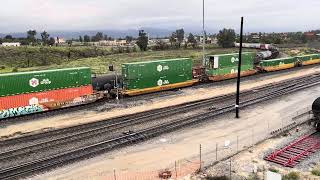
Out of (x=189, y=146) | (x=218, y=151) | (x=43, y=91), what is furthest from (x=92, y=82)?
(x=218, y=151)

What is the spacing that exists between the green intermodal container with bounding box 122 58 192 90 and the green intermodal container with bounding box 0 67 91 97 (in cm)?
537

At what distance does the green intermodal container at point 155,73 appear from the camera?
43278 mm

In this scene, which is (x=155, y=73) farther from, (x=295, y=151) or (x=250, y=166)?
(x=250, y=166)

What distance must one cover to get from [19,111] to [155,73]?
17.2 meters

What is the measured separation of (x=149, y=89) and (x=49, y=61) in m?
58.4

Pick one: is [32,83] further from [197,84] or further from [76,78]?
[197,84]

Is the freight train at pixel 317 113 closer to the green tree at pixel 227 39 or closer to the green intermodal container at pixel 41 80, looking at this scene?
the green intermodal container at pixel 41 80

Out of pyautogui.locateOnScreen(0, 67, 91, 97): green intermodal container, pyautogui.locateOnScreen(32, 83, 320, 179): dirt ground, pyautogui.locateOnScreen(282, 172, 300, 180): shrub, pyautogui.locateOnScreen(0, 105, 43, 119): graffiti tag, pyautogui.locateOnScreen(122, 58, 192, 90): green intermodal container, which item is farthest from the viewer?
pyautogui.locateOnScreen(122, 58, 192, 90): green intermodal container

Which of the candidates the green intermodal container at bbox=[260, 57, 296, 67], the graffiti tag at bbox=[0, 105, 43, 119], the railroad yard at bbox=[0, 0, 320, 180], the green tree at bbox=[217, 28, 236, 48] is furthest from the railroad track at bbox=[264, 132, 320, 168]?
the green tree at bbox=[217, 28, 236, 48]

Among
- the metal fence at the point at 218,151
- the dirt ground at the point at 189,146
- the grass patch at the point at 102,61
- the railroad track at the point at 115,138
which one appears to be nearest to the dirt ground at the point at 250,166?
the dirt ground at the point at 189,146

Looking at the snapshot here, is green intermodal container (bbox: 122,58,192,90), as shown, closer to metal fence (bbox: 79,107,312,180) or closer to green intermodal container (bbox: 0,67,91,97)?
green intermodal container (bbox: 0,67,91,97)

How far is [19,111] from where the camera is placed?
34875mm

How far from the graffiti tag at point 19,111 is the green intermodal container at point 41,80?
60.5 inches

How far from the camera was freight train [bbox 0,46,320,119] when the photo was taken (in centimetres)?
3434
